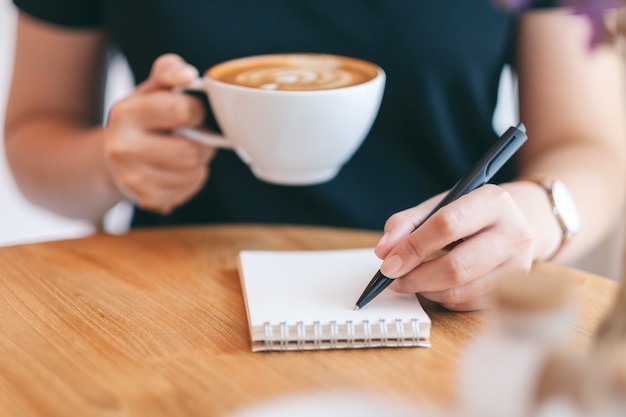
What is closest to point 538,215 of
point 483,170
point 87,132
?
point 483,170

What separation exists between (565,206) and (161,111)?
0.42 m

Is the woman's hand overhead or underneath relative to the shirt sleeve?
underneath

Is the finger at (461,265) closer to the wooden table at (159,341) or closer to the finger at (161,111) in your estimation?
the wooden table at (159,341)

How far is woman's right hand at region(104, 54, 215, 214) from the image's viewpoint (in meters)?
0.83

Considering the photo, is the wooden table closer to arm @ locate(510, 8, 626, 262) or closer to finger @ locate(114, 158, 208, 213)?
finger @ locate(114, 158, 208, 213)

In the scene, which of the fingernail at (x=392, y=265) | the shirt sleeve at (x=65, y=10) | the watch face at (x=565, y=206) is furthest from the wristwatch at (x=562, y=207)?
the shirt sleeve at (x=65, y=10)

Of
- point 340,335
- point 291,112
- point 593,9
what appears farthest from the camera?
point 291,112

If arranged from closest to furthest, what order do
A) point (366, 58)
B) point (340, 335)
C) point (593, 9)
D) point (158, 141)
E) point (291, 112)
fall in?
point (593, 9), point (340, 335), point (291, 112), point (158, 141), point (366, 58)

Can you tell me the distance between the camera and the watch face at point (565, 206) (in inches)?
31.6

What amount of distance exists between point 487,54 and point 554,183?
30cm

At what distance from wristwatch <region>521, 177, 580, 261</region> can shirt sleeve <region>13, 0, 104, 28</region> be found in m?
0.64

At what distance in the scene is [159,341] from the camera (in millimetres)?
645

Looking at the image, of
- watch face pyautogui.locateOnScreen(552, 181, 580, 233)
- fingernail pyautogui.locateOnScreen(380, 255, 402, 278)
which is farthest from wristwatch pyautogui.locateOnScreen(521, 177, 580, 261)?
fingernail pyautogui.locateOnScreen(380, 255, 402, 278)

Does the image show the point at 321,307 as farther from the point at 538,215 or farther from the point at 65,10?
the point at 65,10
